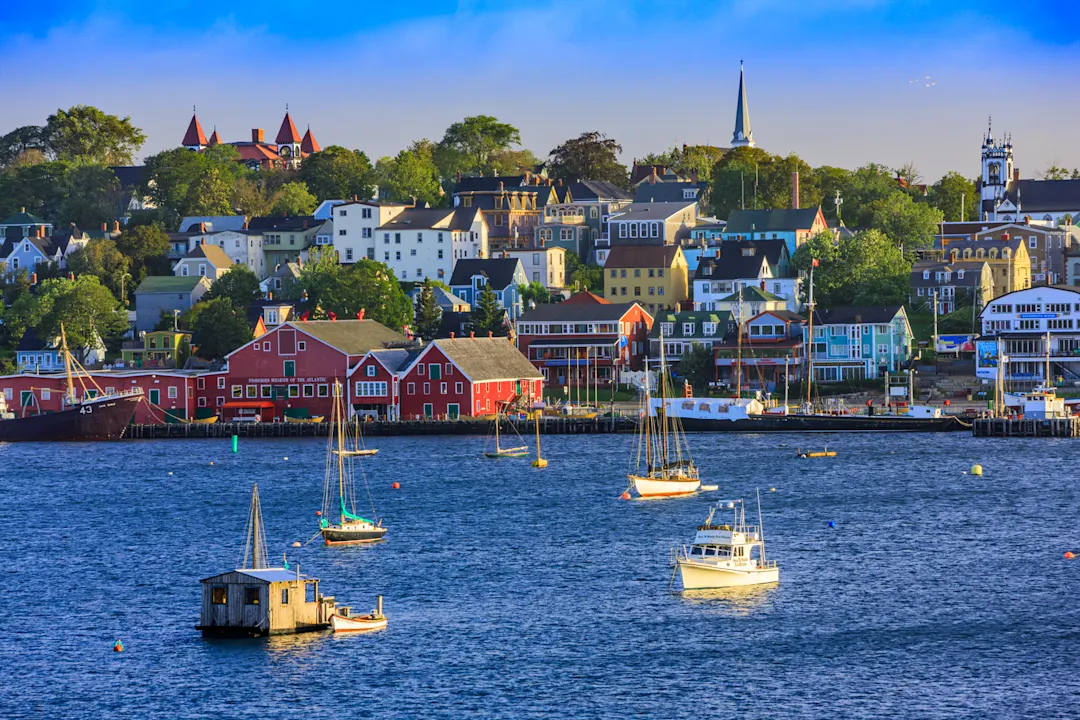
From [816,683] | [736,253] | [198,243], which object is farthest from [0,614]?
[198,243]

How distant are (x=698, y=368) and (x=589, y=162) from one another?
7102cm

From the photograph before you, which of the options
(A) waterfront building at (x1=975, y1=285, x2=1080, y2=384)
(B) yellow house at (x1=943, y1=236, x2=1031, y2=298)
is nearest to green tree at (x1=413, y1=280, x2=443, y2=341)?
(A) waterfront building at (x1=975, y1=285, x2=1080, y2=384)

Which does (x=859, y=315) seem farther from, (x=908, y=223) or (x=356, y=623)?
(x=356, y=623)

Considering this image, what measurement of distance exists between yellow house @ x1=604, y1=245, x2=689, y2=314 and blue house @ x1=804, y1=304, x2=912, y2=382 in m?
20.8

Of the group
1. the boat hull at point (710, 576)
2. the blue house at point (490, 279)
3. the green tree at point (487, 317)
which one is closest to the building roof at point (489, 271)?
the blue house at point (490, 279)

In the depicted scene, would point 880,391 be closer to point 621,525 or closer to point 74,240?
point 621,525

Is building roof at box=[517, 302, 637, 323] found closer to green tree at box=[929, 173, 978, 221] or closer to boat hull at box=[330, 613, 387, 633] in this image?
green tree at box=[929, 173, 978, 221]

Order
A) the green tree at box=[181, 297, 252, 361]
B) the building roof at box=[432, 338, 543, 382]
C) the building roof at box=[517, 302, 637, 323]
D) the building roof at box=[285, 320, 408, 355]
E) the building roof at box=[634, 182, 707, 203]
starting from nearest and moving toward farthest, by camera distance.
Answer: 1. the building roof at box=[432, 338, 543, 382]
2. the building roof at box=[285, 320, 408, 355]
3. the building roof at box=[517, 302, 637, 323]
4. the green tree at box=[181, 297, 252, 361]
5. the building roof at box=[634, 182, 707, 203]

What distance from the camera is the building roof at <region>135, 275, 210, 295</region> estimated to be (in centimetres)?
15038

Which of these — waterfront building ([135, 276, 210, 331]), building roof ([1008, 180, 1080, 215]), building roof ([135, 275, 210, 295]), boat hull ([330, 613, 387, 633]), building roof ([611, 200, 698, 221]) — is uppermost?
building roof ([1008, 180, 1080, 215])

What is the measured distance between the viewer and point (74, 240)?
168 meters

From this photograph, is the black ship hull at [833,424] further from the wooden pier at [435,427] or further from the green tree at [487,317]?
the green tree at [487,317]

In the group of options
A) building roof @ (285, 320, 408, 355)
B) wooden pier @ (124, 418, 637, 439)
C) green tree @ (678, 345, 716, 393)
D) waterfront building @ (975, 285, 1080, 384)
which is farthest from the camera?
green tree @ (678, 345, 716, 393)

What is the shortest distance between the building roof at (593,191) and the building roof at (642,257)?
24.9 metres
